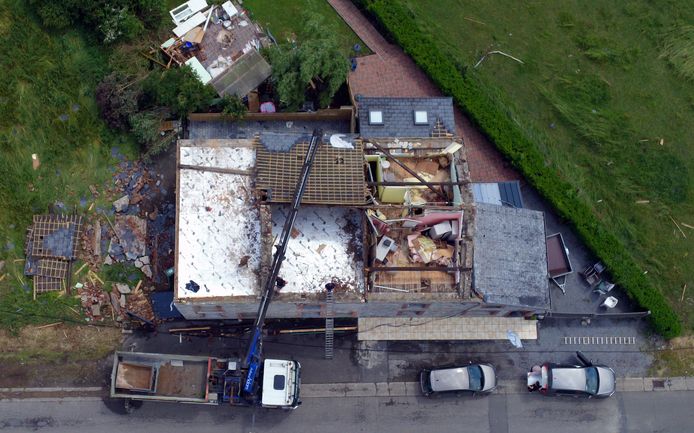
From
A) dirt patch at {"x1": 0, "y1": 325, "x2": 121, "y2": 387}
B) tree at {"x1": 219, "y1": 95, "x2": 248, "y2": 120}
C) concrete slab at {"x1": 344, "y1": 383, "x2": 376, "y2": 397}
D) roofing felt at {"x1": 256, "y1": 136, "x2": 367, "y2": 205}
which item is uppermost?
tree at {"x1": 219, "y1": 95, "x2": 248, "y2": 120}

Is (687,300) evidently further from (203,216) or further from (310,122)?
(203,216)

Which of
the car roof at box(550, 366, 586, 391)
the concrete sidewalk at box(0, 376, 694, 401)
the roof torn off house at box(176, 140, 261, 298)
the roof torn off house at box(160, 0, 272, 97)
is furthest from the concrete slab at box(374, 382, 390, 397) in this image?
the roof torn off house at box(160, 0, 272, 97)

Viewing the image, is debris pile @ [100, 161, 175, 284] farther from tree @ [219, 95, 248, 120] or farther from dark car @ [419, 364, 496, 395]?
dark car @ [419, 364, 496, 395]

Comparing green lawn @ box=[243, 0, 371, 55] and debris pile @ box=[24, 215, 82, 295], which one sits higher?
green lawn @ box=[243, 0, 371, 55]

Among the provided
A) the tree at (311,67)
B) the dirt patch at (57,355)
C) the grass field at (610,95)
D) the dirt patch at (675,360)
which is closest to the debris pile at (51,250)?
the dirt patch at (57,355)

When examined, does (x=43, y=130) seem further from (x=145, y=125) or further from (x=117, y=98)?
(x=145, y=125)

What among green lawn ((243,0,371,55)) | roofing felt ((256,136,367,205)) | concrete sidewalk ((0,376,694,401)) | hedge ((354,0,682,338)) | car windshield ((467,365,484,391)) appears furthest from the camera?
green lawn ((243,0,371,55))

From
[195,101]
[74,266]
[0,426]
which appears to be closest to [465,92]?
[195,101]
